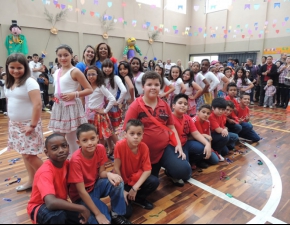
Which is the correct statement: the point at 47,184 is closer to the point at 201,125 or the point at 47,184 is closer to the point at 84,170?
the point at 84,170

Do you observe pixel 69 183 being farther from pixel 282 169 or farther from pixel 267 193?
pixel 282 169

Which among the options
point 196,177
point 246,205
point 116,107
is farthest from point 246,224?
point 116,107

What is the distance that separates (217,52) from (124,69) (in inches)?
441

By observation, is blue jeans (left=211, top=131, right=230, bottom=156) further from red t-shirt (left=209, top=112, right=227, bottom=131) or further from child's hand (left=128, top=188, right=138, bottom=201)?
child's hand (left=128, top=188, right=138, bottom=201)

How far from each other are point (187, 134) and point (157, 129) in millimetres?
645

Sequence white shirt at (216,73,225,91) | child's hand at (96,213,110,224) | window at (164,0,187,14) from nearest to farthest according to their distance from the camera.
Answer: child's hand at (96,213,110,224), white shirt at (216,73,225,91), window at (164,0,187,14)

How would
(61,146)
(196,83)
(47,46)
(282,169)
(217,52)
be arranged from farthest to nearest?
(217,52), (47,46), (196,83), (282,169), (61,146)

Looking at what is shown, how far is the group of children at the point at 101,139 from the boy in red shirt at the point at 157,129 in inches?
0.4

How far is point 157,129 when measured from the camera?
7.40ft

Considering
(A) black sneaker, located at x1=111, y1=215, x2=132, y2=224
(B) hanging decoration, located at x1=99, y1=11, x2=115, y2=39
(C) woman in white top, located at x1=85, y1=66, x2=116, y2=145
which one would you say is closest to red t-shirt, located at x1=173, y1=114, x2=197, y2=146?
(C) woman in white top, located at x1=85, y1=66, x2=116, y2=145

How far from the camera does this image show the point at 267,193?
2223mm

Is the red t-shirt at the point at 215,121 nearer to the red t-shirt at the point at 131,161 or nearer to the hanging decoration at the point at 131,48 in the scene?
the red t-shirt at the point at 131,161

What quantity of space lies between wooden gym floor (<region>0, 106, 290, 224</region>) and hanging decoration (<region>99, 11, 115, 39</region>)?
8.37m

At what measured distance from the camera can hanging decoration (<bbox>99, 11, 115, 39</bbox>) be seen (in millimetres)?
10238
